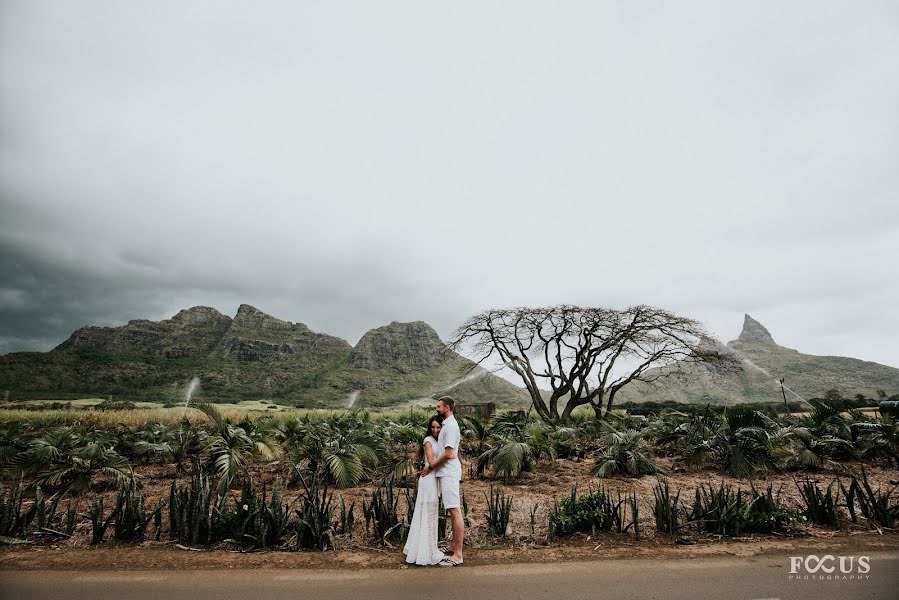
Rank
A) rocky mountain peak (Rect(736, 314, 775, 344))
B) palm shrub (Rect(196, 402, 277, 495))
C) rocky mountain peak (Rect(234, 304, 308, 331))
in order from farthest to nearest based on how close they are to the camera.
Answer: rocky mountain peak (Rect(736, 314, 775, 344))
rocky mountain peak (Rect(234, 304, 308, 331))
palm shrub (Rect(196, 402, 277, 495))

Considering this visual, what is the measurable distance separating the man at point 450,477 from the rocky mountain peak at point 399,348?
3412 inches

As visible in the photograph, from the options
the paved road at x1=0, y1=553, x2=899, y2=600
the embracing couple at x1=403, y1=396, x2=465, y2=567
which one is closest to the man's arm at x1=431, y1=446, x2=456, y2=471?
the embracing couple at x1=403, y1=396, x2=465, y2=567

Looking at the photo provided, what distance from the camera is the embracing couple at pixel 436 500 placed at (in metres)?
4.62

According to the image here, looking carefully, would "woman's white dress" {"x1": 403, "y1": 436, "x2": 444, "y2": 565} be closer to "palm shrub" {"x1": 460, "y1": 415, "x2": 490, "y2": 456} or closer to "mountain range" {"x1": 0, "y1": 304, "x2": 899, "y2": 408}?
"palm shrub" {"x1": 460, "y1": 415, "x2": 490, "y2": 456}

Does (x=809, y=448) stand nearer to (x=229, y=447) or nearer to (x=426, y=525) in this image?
(x=426, y=525)

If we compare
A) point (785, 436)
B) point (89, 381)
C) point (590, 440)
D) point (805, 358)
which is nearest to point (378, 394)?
point (89, 381)

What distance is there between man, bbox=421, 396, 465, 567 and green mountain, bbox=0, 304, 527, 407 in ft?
147

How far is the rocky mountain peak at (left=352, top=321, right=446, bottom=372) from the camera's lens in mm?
97500

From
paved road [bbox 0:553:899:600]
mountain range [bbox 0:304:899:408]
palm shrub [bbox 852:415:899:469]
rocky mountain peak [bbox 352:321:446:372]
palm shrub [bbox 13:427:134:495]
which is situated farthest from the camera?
rocky mountain peak [bbox 352:321:446:372]

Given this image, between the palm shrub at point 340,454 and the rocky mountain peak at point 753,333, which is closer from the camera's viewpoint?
the palm shrub at point 340,454

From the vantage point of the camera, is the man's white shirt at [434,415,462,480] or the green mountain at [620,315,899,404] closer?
the man's white shirt at [434,415,462,480]

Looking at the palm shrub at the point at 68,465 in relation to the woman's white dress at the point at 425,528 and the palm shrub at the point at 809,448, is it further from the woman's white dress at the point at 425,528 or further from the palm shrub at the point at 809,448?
the palm shrub at the point at 809,448

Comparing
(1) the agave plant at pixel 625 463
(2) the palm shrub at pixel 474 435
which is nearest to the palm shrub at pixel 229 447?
(2) the palm shrub at pixel 474 435

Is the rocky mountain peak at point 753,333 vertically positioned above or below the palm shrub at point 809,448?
above
